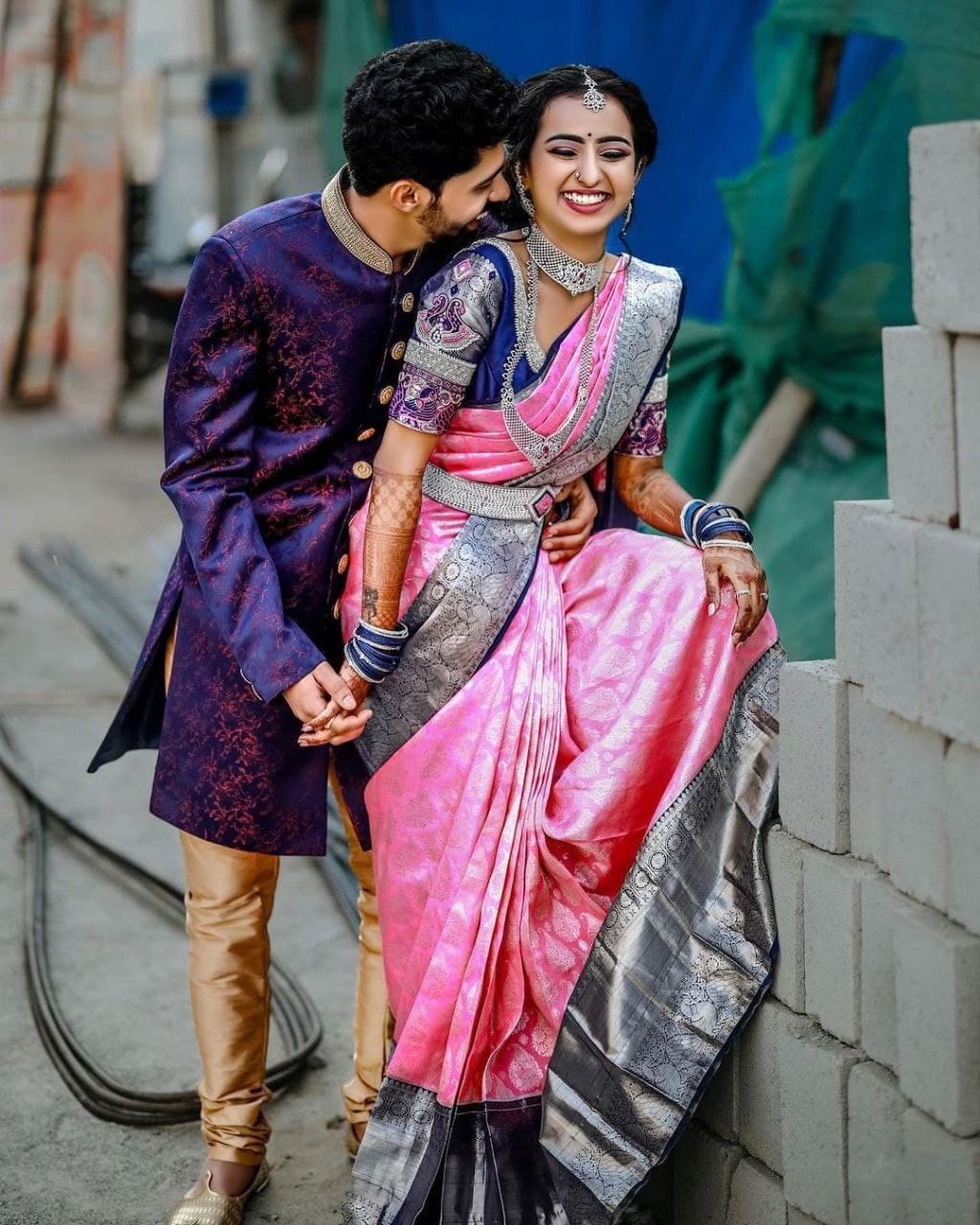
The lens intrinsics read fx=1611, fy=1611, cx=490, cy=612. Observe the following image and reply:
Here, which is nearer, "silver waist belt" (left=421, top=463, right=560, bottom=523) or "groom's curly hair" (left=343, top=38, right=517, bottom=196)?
"groom's curly hair" (left=343, top=38, right=517, bottom=196)

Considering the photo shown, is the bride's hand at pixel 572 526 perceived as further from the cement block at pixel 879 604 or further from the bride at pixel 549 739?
the cement block at pixel 879 604

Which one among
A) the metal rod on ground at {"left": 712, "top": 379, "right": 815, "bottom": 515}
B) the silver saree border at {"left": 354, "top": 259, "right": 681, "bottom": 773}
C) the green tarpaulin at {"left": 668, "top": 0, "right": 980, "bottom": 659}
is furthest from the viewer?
the metal rod on ground at {"left": 712, "top": 379, "right": 815, "bottom": 515}

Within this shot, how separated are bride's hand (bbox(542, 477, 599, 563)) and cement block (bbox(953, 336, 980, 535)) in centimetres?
86

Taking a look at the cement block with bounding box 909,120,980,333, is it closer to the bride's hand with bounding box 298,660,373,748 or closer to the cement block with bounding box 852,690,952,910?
the cement block with bounding box 852,690,952,910

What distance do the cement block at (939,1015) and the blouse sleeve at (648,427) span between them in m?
0.97

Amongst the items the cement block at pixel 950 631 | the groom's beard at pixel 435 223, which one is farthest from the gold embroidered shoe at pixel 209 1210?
the groom's beard at pixel 435 223

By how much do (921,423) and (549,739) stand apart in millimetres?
795

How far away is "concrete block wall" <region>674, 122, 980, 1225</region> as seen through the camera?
1.94 m

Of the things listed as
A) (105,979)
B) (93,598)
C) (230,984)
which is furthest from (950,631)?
(93,598)

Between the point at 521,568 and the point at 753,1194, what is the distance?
1.04 metres

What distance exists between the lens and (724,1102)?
254cm

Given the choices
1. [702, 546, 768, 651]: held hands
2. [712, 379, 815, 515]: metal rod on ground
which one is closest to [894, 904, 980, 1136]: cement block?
[702, 546, 768, 651]: held hands

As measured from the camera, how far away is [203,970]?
2.82 m

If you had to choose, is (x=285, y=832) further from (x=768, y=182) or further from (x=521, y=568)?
(x=768, y=182)
